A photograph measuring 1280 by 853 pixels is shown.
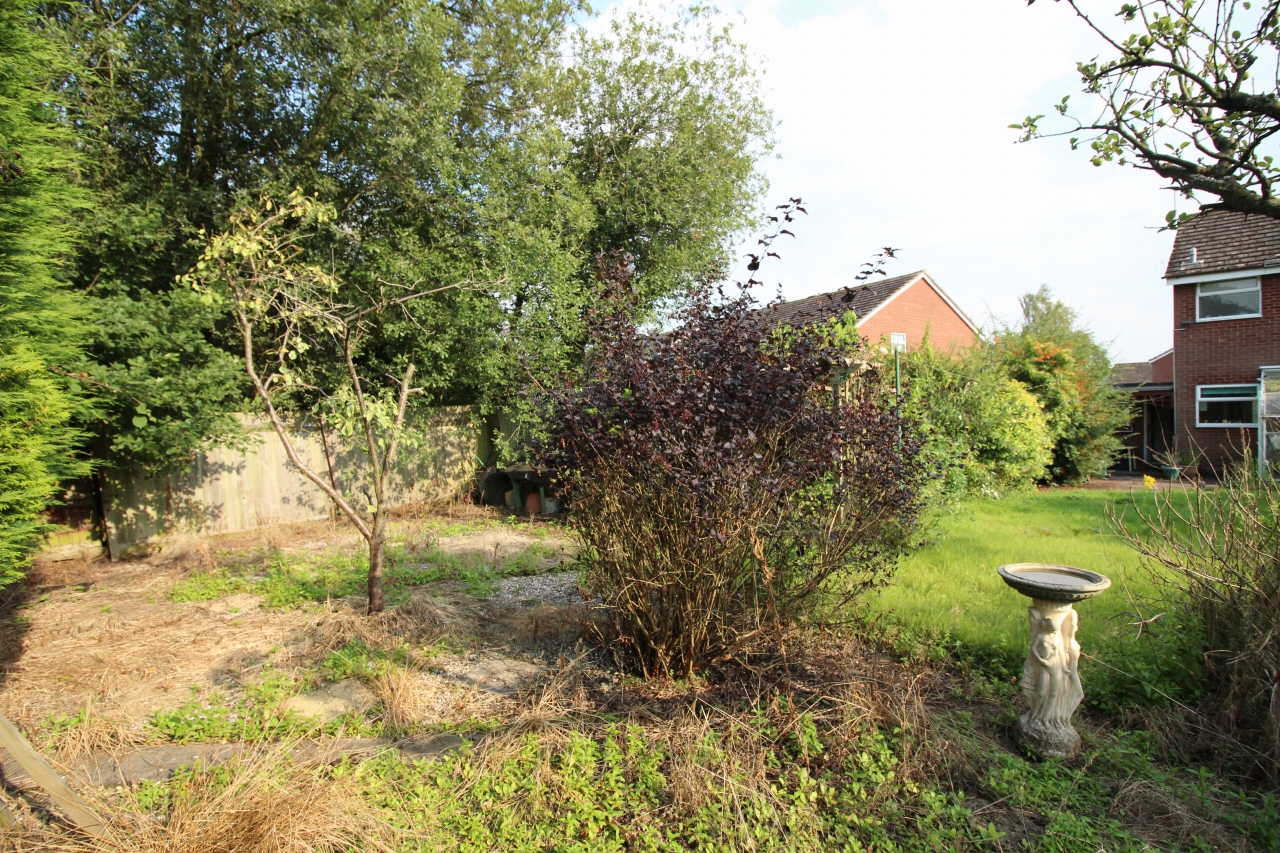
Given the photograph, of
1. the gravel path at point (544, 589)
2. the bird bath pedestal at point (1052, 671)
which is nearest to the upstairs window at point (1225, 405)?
the bird bath pedestal at point (1052, 671)

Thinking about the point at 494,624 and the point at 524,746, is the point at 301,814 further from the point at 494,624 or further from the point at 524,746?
the point at 494,624

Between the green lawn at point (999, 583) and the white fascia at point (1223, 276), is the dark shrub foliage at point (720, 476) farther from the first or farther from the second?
the white fascia at point (1223, 276)

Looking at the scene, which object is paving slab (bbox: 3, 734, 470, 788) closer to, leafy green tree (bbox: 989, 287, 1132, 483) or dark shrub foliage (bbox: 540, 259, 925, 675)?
dark shrub foliage (bbox: 540, 259, 925, 675)

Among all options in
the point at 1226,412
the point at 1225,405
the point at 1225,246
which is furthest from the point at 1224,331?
the point at 1225,246

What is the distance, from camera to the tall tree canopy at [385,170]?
7.36m

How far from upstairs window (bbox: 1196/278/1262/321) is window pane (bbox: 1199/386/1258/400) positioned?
156cm

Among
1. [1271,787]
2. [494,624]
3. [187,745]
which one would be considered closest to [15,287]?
[187,745]

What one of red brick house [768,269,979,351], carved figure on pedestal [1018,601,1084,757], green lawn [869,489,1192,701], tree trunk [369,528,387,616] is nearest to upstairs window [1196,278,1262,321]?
→ red brick house [768,269,979,351]

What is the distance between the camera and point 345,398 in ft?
16.1

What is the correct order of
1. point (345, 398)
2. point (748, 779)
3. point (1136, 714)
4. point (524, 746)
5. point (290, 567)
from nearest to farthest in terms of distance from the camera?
point (748, 779)
point (524, 746)
point (1136, 714)
point (345, 398)
point (290, 567)

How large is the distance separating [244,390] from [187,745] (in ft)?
23.3

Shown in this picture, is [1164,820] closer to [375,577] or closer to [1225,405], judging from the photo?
[375,577]

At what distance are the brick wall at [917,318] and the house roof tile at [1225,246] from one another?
6.45 meters

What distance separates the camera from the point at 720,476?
10.2ft
